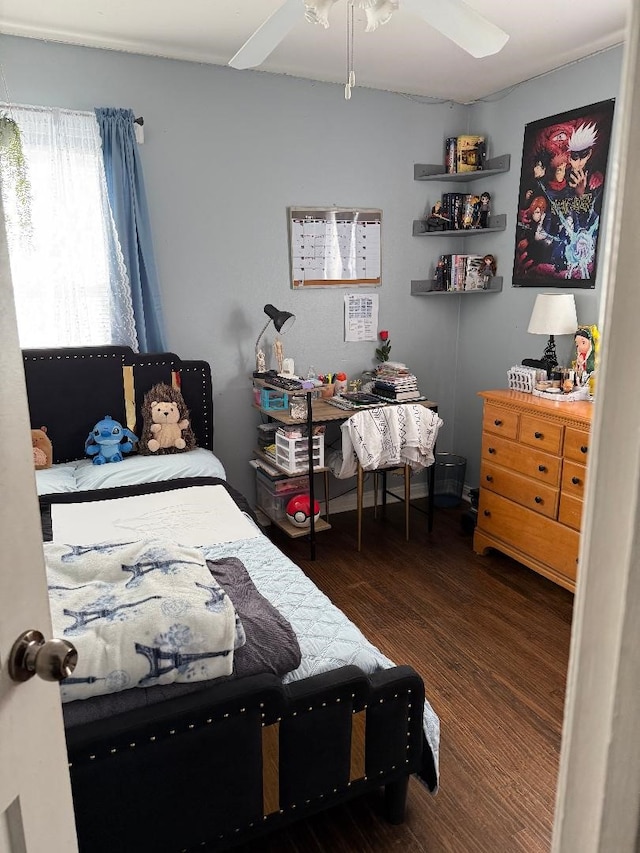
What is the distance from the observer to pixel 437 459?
440cm

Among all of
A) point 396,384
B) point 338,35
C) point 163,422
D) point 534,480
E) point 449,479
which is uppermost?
point 338,35

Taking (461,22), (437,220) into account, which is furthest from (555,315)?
(461,22)

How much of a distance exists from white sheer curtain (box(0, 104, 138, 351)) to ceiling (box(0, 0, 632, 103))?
15.9 inches

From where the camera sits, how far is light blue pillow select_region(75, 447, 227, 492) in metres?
2.95

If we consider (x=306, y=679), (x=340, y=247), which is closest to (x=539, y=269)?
(x=340, y=247)

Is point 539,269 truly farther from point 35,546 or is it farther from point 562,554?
point 35,546

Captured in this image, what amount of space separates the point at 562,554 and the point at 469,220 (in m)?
2.19

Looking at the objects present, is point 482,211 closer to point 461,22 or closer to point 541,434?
point 541,434

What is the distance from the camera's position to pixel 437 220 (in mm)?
4047

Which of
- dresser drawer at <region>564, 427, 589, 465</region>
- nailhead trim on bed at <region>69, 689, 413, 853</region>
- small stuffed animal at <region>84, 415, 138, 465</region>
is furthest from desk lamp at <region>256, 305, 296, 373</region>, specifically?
nailhead trim on bed at <region>69, 689, 413, 853</region>

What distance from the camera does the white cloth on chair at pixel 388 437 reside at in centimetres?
329

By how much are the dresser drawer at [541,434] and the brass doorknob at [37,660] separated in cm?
263

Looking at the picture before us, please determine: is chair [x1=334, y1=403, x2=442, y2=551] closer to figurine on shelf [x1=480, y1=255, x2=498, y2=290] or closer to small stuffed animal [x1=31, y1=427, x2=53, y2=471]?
figurine on shelf [x1=480, y1=255, x2=498, y2=290]

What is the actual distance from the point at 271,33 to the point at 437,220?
2.21m
